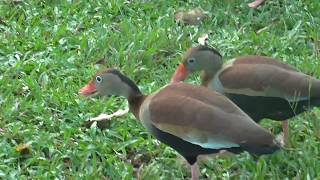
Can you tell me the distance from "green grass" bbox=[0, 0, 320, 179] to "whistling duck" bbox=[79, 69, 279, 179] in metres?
0.33

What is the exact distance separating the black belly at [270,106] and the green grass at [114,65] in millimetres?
210

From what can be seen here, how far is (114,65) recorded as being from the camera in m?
6.05

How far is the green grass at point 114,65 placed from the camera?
15.9ft

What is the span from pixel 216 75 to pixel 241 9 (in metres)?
1.97

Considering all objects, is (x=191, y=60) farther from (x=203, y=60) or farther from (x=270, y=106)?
(x=270, y=106)

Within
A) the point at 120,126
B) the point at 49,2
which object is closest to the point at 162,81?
the point at 120,126

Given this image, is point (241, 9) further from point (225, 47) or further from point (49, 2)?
point (49, 2)

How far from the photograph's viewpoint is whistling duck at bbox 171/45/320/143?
15.7 feet

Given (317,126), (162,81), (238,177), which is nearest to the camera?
(238,177)

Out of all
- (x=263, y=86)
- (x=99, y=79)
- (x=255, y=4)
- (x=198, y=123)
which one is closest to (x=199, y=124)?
(x=198, y=123)

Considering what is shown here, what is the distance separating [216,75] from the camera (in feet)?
16.5

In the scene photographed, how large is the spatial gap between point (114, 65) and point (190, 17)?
0.97 metres

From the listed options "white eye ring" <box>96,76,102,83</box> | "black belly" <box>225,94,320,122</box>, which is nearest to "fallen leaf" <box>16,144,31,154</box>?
"white eye ring" <box>96,76,102,83</box>

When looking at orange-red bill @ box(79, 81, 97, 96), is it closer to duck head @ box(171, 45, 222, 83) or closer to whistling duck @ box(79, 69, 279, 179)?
whistling duck @ box(79, 69, 279, 179)
